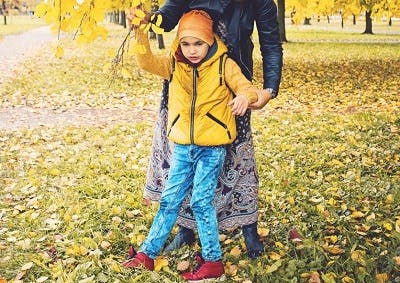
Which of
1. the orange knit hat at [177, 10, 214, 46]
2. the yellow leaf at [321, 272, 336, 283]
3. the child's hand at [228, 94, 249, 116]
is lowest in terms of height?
the yellow leaf at [321, 272, 336, 283]

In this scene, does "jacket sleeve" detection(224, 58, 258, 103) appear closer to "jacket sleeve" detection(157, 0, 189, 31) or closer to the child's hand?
the child's hand

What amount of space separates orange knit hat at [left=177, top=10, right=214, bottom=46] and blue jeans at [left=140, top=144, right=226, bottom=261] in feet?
2.34

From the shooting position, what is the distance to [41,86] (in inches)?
508

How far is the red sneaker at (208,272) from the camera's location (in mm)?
3350

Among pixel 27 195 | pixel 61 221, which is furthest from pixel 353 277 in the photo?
pixel 27 195

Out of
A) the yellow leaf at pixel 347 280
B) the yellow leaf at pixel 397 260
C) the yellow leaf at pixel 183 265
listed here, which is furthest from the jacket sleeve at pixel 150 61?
the yellow leaf at pixel 397 260

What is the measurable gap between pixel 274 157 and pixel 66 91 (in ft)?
23.9

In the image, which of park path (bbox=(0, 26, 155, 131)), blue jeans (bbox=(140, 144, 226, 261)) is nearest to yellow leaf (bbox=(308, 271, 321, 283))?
blue jeans (bbox=(140, 144, 226, 261))

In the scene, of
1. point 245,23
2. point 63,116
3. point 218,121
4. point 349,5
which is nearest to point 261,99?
point 218,121

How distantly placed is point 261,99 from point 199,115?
1.34 feet

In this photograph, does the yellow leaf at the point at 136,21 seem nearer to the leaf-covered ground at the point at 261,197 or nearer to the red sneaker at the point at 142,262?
the red sneaker at the point at 142,262

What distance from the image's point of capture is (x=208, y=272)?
335 cm

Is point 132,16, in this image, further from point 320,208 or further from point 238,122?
point 320,208

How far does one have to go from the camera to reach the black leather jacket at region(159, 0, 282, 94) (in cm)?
314
